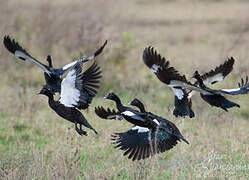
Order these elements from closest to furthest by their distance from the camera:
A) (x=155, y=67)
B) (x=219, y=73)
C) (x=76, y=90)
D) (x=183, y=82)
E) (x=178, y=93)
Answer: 1. (x=183, y=82)
2. (x=76, y=90)
3. (x=155, y=67)
4. (x=178, y=93)
5. (x=219, y=73)

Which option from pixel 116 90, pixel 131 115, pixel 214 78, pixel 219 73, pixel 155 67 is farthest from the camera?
pixel 116 90

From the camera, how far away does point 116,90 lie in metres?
10.5

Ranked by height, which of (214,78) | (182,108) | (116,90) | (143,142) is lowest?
(116,90)

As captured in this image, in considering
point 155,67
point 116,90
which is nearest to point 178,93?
point 155,67

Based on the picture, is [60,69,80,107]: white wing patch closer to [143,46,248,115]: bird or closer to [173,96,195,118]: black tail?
[143,46,248,115]: bird

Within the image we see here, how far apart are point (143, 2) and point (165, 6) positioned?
850mm

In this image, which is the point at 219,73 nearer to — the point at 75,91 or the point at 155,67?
the point at 155,67

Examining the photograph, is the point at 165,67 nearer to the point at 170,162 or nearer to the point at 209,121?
the point at 170,162

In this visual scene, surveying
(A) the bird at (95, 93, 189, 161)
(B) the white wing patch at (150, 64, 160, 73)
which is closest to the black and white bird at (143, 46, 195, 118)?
(B) the white wing patch at (150, 64, 160, 73)

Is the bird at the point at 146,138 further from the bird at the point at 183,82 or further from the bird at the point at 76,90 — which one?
the bird at the point at 183,82

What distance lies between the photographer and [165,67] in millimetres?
6348

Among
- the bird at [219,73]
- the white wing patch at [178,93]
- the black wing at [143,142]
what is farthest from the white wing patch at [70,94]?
the bird at [219,73]

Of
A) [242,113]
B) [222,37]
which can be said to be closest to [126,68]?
[242,113]

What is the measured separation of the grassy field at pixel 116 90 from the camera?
20.6 feet
